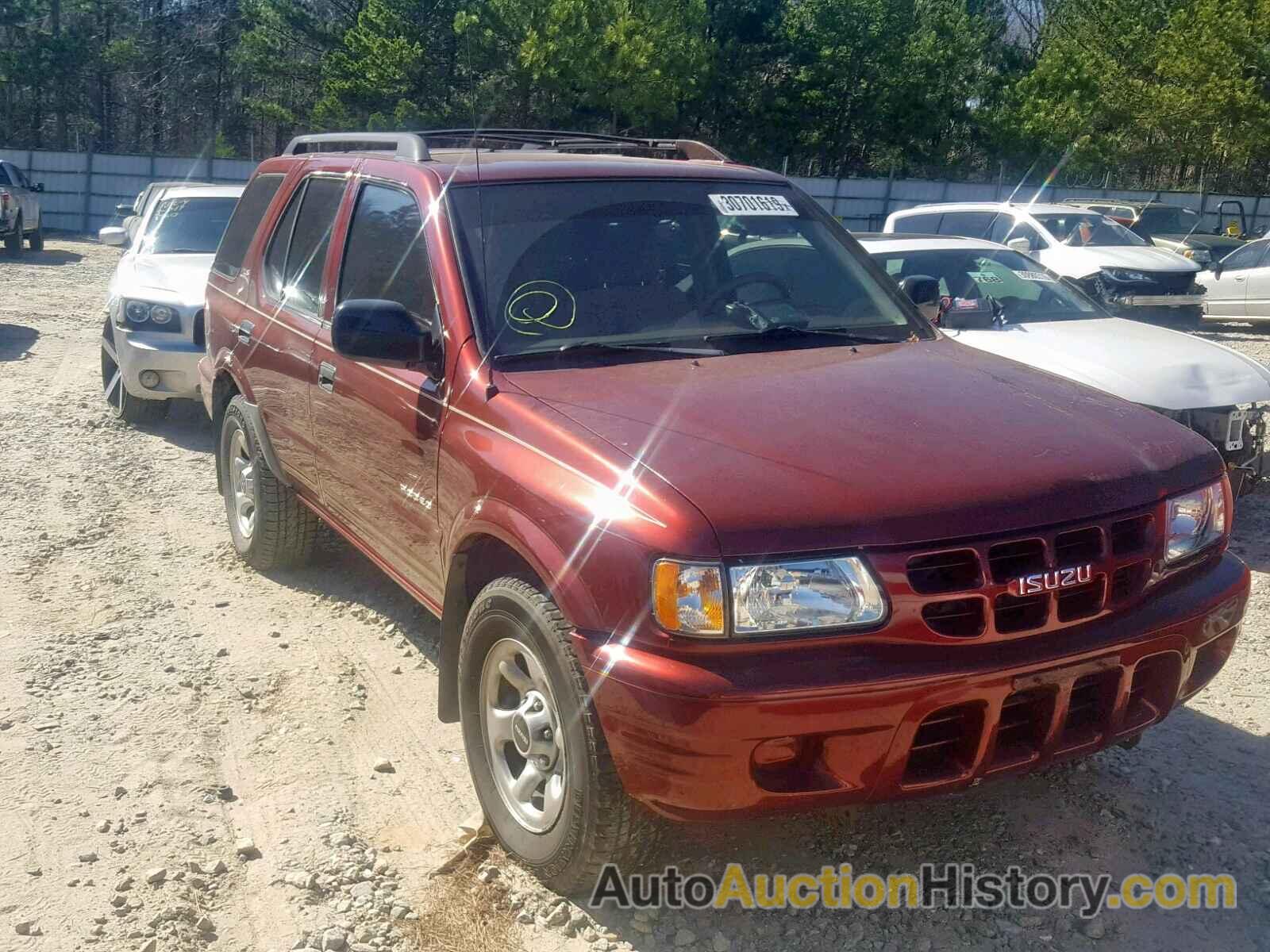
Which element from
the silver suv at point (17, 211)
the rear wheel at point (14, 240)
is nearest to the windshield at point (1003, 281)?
the silver suv at point (17, 211)

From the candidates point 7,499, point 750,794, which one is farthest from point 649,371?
point 7,499

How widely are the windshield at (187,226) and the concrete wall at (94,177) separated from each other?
69.9 ft

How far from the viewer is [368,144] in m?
5.03

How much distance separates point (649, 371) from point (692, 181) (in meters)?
1.05

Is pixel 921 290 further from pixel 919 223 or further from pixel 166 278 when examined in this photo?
pixel 919 223

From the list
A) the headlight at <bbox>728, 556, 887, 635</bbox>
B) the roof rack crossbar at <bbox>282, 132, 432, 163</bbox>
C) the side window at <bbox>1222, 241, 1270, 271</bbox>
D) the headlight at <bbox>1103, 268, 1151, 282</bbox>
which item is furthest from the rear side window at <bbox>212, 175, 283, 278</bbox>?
the side window at <bbox>1222, 241, 1270, 271</bbox>

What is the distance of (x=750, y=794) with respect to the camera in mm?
2729

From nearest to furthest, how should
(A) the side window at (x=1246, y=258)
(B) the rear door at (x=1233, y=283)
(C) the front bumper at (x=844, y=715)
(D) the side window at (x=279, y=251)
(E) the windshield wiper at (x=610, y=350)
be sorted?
(C) the front bumper at (x=844, y=715) < (E) the windshield wiper at (x=610, y=350) < (D) the side window at (x=279, y=251) < (B) the rear door at (x=1233, y=283) < (A) the side window at (x=1246, y=258)

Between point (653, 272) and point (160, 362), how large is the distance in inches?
218

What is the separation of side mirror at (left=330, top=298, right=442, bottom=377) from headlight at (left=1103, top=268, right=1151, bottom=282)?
486 inches

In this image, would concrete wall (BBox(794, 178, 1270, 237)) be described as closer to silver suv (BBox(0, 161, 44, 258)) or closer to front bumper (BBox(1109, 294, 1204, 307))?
front bumper (BBox(1109, 294, 1204, 307))

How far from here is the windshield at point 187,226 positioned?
32.5 ft

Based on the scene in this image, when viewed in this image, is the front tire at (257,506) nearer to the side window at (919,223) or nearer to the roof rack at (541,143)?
the roof rack at (541,143)

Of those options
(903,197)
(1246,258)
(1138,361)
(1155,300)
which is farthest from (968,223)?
(903,197)
